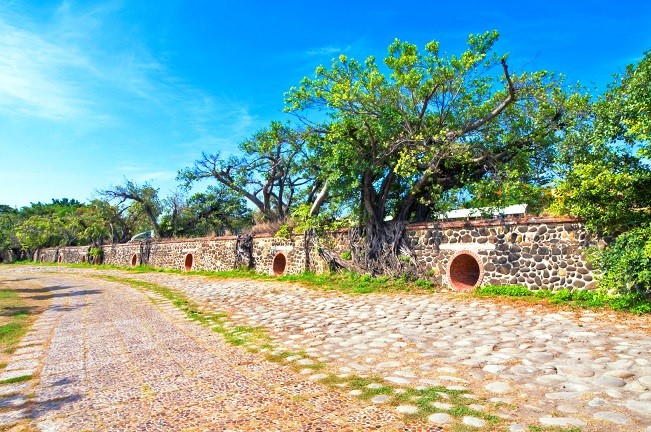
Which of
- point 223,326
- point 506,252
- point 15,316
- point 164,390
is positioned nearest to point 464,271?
point 506,252

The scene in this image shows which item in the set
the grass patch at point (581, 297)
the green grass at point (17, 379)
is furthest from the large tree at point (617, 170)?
the green grass at point (17, 379)

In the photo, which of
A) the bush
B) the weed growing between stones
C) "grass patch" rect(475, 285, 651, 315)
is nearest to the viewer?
the weed growing between stones

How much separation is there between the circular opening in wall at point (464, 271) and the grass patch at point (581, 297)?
91cm

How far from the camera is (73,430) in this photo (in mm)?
3553

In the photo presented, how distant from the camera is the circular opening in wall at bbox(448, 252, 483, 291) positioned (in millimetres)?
12451

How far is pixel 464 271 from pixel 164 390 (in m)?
10.3

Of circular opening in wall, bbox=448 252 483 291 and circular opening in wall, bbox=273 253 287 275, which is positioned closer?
circular opening in wall, bbox=448 252 483 291

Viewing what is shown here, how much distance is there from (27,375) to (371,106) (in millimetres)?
10943

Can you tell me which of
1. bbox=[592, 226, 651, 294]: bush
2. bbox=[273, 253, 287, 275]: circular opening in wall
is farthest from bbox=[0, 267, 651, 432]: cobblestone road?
bbox=[273, 253, 287, 275]: circular opening in wall

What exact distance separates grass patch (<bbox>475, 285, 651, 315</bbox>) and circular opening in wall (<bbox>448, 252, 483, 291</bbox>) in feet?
2.98

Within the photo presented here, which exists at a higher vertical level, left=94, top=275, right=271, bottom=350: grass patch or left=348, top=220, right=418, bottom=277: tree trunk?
left=348, top=220, right=418, bottom=277: tree trunk

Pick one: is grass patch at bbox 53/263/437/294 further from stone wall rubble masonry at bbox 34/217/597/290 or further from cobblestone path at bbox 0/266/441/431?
cobblestone path at bbox 0/266/441/431

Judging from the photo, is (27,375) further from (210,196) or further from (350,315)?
(210,196)

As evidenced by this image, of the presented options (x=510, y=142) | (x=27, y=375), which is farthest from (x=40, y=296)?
(x=510, y=142)
